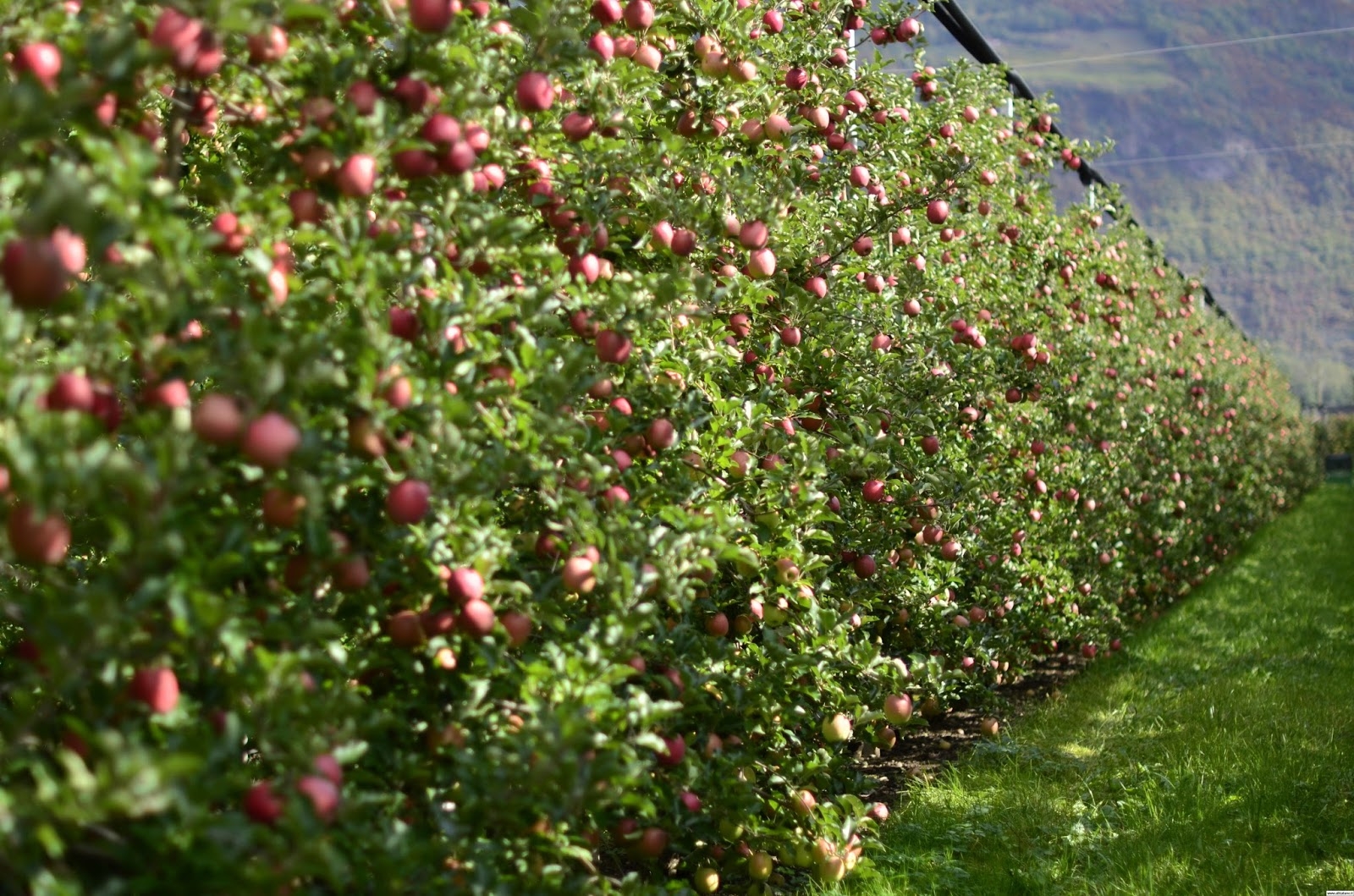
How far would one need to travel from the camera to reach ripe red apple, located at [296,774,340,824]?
4.62ft

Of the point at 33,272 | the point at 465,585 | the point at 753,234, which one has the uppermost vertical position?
the point at 33,272

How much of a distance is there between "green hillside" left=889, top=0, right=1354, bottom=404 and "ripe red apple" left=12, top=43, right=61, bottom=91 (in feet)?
241

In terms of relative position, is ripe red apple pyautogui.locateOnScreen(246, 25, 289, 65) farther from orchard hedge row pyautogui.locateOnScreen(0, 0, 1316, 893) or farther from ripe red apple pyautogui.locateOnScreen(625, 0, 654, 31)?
ripe red apple pyautogui.locateOnScreen(625, 0, 654, 31)

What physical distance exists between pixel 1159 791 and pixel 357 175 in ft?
10.1

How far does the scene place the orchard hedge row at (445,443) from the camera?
1.35m

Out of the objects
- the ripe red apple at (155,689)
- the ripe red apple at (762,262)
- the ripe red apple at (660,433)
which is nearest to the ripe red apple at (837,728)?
the ripe red apple at (660,433)

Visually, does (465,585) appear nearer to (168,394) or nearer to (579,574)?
(579,574)

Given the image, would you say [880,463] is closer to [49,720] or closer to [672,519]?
[672,519]

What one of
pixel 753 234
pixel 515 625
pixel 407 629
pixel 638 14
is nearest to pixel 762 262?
pixel 753 234

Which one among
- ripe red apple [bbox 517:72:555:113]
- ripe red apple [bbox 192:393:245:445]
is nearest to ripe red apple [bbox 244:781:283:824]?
ripe red apple [bbox 192:393:245:445]

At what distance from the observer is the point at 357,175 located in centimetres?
164

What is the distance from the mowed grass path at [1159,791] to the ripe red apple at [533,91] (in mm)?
2021

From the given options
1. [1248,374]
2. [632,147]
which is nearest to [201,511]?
[632,147]

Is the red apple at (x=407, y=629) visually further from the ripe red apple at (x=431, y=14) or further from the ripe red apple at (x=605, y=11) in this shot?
the ripe red apple at (x=605, y=11)
